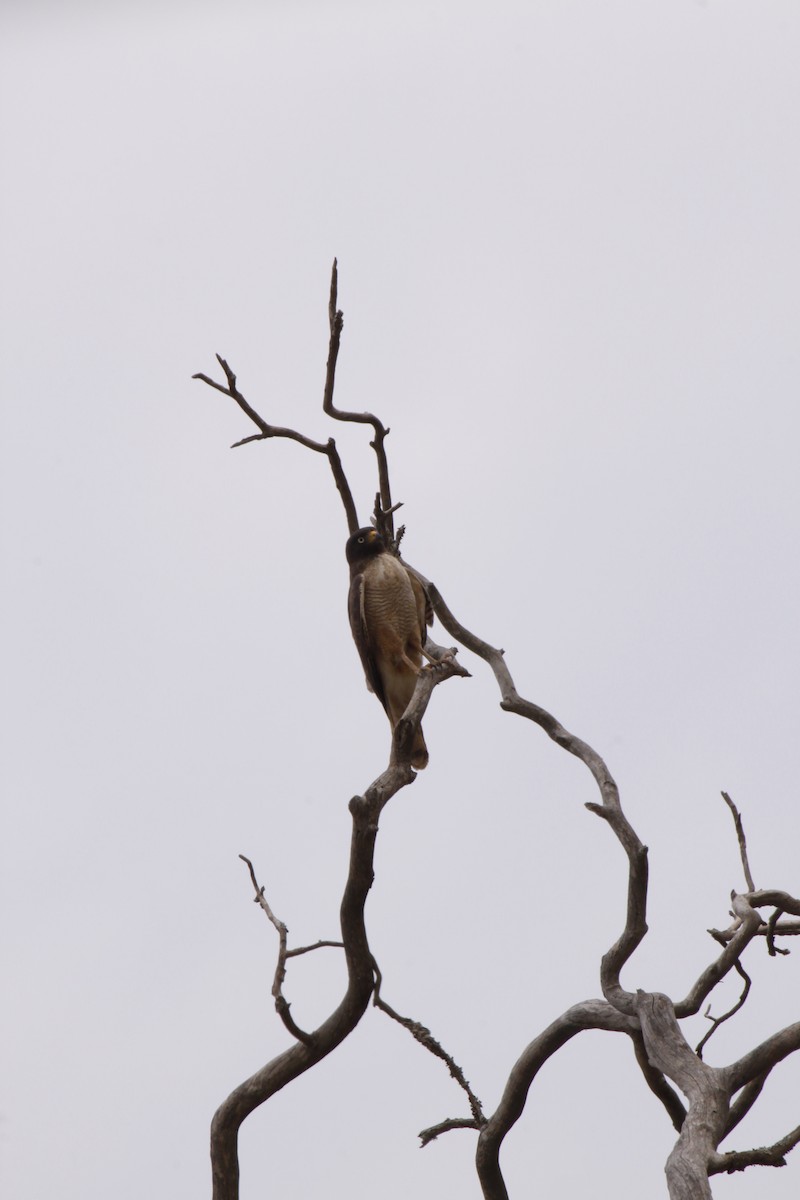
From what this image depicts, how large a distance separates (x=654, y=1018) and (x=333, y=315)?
126 inches

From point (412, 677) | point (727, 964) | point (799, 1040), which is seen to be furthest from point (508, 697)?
point (412, 677)

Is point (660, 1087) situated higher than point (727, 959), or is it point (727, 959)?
point (727, 959)

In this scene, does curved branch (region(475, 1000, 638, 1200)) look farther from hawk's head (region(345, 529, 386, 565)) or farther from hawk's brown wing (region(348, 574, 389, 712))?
hawk's head (region(345, 529, 386, 565))

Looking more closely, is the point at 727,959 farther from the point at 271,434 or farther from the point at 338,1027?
the point at 271,434

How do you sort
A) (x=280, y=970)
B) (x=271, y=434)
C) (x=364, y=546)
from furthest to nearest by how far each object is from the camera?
(x=364, y=546) → (x=271, y=434) → (x=280, y=970)

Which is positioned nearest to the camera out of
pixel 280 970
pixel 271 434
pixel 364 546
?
pixel 280 970

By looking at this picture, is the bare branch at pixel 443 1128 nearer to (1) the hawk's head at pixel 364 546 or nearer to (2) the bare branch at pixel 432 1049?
(2) the bare branch at pixel 432 1049

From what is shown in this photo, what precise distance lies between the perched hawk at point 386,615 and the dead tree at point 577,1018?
76.2 inches

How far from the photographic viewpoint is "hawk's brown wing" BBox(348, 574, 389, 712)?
25.3ft

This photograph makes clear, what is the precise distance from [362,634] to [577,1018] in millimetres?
3431

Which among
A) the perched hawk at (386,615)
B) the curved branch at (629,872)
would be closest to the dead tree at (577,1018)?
the curved branch at (629,872)

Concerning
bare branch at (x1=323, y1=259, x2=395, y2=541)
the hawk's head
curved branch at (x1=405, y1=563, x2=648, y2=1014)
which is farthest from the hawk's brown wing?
curved branch at (x1=405, y1=563, x2=648, y2=1014)

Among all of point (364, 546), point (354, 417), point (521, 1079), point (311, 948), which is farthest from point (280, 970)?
point (364, 546)

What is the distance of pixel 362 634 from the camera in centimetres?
781
